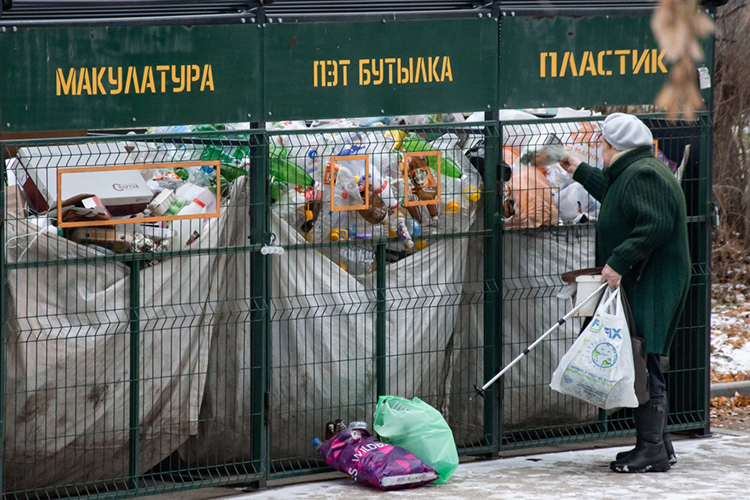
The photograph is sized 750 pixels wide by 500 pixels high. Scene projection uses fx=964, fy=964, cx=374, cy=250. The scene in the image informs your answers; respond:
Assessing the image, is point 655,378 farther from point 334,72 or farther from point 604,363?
point 334,72

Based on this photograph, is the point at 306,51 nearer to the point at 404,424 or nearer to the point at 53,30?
the point at 53,30

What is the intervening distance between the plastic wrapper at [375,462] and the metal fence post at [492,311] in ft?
2.40

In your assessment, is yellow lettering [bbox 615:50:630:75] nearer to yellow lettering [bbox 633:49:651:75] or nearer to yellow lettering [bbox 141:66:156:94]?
yellow lettering [bbox 633:49:651:75]

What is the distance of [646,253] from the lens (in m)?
4.60

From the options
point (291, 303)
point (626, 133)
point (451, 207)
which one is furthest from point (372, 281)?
point (626, 133)

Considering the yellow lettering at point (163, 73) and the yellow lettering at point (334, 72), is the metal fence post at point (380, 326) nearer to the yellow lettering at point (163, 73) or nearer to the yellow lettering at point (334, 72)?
the yellow lettering at point (334, 72)

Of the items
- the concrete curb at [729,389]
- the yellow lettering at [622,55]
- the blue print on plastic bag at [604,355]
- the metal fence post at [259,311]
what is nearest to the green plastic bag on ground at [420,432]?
the metal fence post at [259,311]

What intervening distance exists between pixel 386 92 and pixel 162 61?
115 cm

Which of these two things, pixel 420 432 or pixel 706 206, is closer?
pixel 420 432

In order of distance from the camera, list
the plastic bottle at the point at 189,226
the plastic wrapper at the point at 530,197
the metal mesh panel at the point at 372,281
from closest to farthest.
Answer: the plastic bottle at the point at 189,226 → the metal mesh panel at the point at 372,281 → the plastic wrapper at the point at 530,197

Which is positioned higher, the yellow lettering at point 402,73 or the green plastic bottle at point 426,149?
the yellow lettering at point 402,73

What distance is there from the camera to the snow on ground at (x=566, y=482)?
4.45m

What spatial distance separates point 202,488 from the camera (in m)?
4.77

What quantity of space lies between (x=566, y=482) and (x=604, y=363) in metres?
0.63
